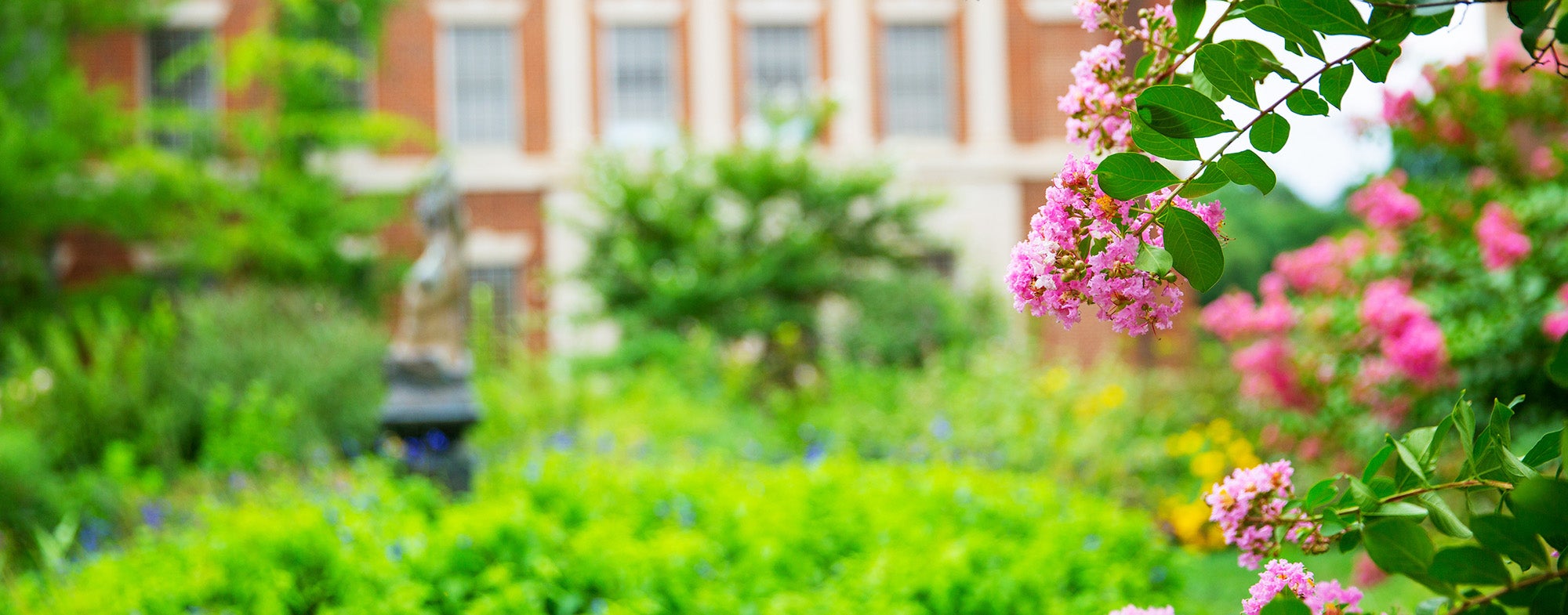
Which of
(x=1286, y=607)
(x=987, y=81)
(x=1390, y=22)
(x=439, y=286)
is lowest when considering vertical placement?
(x=1286, y=607)

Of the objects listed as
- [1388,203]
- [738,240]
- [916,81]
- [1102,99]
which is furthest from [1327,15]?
[916,81]

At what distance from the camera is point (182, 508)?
5418mm

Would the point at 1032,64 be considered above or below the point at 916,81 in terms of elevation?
above

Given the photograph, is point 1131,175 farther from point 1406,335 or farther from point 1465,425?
point 1406,335

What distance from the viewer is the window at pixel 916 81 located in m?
15.1

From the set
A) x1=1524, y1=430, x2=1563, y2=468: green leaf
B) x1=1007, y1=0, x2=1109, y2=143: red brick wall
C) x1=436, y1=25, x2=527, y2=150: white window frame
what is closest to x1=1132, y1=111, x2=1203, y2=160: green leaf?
x1=1524, y1=430, x2=1563, y2=468: green leaf

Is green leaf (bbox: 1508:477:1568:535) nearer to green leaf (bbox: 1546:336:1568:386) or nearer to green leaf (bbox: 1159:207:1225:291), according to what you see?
green leaf (bbox: 1546:336:1568:386)

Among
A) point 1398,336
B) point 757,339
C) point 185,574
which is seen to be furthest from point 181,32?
point 1398,336

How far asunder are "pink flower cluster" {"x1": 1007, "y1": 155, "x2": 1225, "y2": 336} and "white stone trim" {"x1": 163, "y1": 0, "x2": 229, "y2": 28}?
15.6 meters

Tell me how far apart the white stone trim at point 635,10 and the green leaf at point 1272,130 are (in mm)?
14287

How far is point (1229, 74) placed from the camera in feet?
3.60

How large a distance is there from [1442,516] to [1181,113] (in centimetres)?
50

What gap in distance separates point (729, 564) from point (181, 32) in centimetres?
1406

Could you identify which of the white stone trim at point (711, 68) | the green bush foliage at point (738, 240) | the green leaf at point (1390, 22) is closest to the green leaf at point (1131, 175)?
the green leaf at point (1390, 22)
